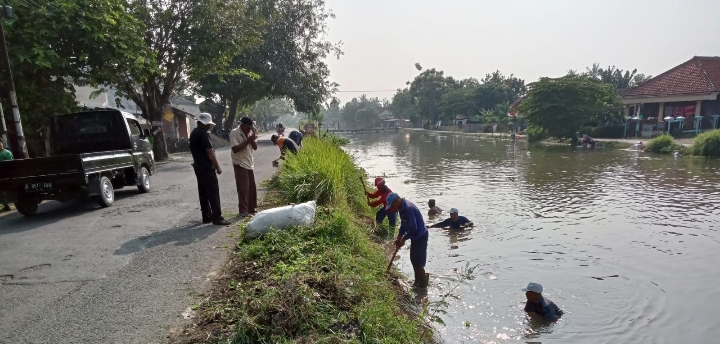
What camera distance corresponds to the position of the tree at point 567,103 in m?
33.2

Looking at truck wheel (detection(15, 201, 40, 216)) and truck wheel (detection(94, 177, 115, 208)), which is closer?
truck wheel (detection(15, 201, 40, 216))

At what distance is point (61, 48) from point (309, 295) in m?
11.7

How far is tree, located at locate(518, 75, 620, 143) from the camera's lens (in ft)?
109

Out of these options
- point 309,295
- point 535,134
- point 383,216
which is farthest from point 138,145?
point 535,134

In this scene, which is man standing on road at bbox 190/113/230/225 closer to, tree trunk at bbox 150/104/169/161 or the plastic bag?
the plastic bag

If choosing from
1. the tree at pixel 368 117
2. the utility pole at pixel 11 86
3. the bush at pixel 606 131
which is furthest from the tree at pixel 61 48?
the tree at pixel 368 117

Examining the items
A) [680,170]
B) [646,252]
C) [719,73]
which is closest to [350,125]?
[719,73]

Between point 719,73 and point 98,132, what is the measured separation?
4129 cm

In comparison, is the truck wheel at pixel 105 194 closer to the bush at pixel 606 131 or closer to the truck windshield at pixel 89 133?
the truck windshield at pixel 89 133

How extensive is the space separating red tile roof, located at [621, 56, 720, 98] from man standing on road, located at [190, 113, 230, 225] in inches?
1428

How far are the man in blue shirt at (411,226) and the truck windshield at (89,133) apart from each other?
7243mm

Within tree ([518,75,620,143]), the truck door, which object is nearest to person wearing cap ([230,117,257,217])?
the truck door

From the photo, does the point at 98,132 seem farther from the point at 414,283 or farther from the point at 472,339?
the point at 472,339

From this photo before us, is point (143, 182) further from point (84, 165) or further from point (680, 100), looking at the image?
point (680, 100)
